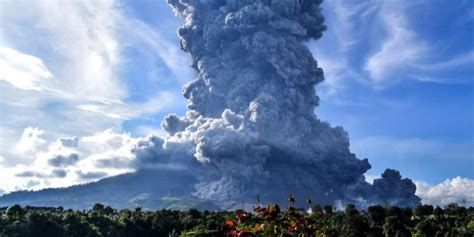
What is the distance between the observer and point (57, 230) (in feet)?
383

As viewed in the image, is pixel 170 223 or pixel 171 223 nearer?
pixel 170 223

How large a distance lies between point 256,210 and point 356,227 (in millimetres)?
128083

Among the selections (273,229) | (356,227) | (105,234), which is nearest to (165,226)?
(105,234)

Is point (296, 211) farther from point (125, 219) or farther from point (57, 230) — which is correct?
point (125, 219)

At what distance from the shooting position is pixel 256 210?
791 centimetres

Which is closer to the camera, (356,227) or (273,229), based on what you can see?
(273,229)

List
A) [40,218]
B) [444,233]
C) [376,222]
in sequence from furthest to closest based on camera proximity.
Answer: [376,222] < [40,218] < [444,233]

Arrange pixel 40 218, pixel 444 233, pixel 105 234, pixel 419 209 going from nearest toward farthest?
1. pixel 444 233
2. pixel 40 218
3. pixel 105 234
4. pixel 419 209

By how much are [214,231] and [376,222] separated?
139 meters

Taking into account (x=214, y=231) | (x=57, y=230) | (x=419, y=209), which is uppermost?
(x=419, y=209)

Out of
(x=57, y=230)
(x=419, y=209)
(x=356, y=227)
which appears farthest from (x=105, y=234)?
(x=419, y=209)

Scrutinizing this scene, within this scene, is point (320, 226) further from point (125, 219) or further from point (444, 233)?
point (125, 219)

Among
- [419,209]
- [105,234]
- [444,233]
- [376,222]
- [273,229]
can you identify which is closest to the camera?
[273,229]

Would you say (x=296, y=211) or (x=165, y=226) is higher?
(x=165, y=226)
